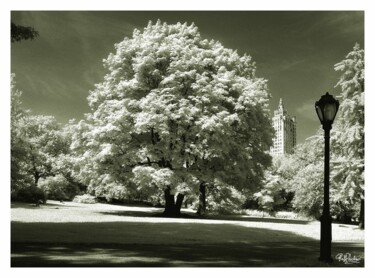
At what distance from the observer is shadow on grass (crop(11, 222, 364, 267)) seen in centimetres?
1015

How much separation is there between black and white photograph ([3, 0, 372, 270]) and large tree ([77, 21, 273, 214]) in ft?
0.28

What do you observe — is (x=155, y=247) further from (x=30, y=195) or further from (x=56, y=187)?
(x=56, y=187)

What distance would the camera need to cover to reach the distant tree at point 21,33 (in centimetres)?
1335

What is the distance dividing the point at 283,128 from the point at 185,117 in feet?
18.3

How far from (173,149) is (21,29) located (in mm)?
10250

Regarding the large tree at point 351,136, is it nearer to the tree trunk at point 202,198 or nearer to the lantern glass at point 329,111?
the tree trunk at point 202,198

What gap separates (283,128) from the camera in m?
22.4

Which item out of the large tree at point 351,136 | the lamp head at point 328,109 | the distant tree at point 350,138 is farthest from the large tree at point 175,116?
the lamp head at point 328,109

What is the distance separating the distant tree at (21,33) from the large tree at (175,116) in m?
6.45

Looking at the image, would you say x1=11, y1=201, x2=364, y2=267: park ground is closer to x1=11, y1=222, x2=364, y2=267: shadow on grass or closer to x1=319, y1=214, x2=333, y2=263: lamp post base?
x1=11, y1=222, x2=364, y2=267: shadow on grass

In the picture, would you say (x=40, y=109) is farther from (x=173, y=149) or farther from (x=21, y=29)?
(x=173, y=149)

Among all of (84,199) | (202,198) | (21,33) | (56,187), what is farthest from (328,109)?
(84,199)

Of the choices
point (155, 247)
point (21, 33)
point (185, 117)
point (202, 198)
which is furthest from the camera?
point (202, 198)
